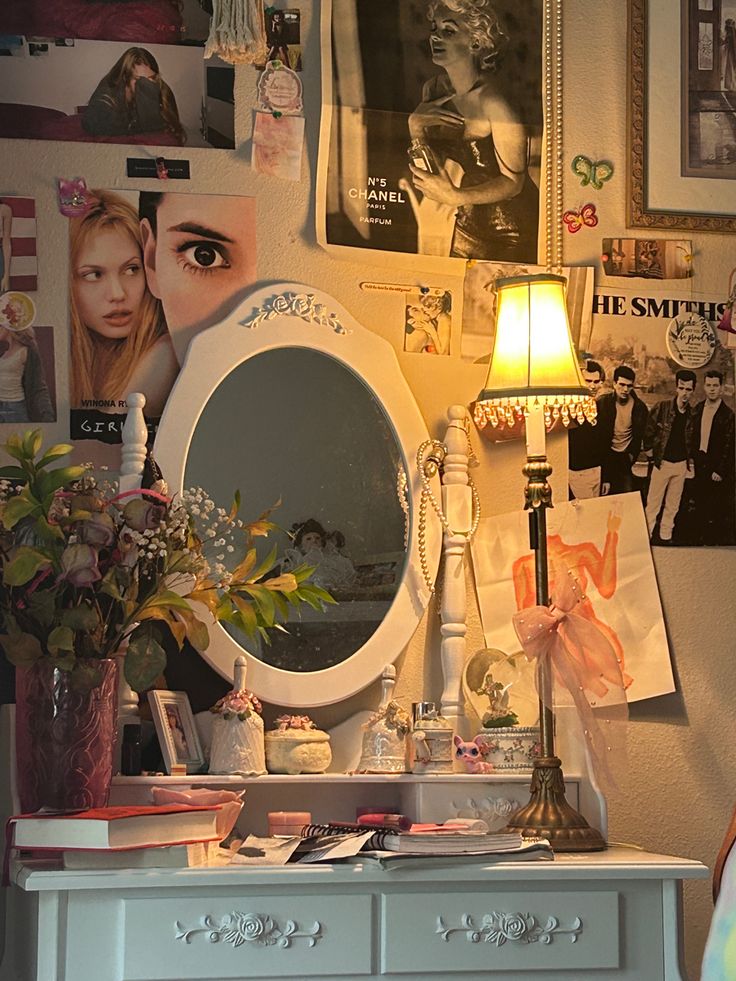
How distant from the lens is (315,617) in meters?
2.21

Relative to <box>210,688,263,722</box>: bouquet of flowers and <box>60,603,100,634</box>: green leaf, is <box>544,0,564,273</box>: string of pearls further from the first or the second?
<box>60,603,100,634</box>: green leaf

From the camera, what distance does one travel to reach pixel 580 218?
2.44 m

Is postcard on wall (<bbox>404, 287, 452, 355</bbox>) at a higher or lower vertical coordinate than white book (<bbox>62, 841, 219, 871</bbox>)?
higher

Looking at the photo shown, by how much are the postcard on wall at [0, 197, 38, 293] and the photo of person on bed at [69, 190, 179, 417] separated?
0.06 metres

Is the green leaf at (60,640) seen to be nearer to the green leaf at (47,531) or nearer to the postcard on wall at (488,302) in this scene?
the green leaf at (47,531)

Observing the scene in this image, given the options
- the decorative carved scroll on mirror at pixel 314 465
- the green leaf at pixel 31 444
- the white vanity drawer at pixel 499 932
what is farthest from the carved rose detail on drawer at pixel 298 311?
the white vanity drawer at pixel 499 932

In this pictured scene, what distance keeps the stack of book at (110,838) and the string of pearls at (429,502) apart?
68 centimetres

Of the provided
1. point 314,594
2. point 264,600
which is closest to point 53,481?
point 264,600

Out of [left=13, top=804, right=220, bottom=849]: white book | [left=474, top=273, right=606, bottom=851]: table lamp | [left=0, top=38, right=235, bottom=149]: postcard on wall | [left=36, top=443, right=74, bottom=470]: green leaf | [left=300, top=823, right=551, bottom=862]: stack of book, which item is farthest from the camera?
[left=0, top=38, right=235, bottom=149]: postcard on wall

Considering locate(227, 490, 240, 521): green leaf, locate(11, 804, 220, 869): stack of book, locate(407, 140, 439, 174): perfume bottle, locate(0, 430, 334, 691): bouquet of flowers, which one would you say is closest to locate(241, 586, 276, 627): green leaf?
locate(0, 430, 334, 691): bouquet of flowers

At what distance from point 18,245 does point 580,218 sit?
0.98 metres

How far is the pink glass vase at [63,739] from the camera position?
184cm

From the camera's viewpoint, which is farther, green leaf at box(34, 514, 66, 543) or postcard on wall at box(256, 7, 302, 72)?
postcard on wall at box(256, 7, 302, 72)

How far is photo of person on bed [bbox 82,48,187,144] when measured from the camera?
226cm
